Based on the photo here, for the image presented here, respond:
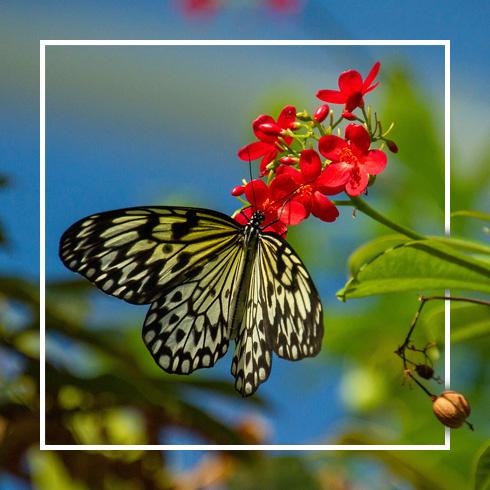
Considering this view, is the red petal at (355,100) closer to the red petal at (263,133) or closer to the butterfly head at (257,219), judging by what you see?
the red petal at (263,133)

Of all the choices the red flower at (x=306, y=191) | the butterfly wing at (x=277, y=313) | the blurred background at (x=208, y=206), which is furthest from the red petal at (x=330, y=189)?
the blurred background at (x=208, y=206)

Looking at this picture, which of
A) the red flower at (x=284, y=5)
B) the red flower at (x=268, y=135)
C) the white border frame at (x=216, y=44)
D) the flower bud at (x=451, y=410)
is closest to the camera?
the red flower at (x=268, y=135)

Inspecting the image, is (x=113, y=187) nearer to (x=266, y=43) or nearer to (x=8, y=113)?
(x=8, y=113)

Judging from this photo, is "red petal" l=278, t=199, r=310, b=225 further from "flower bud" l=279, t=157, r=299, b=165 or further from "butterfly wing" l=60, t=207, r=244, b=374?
"butterfly wing" l=60, t=207, r=244, b=374

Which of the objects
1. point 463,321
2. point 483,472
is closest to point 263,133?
point 463,321

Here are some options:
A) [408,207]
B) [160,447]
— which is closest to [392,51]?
[408,207]
